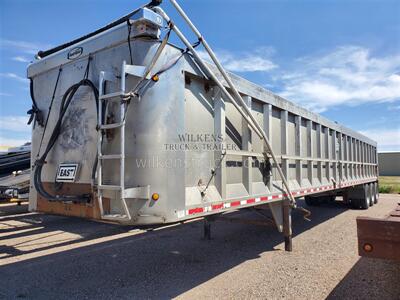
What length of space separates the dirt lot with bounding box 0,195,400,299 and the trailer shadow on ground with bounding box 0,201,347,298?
0.04 ft

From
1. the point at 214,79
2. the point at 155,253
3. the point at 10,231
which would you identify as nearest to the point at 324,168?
the point at 155,253

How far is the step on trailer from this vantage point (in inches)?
122

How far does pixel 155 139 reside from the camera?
312 centimetres

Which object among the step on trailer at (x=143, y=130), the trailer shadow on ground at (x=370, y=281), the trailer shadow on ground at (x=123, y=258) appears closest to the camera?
the step on trailer at (x=143, y=130)

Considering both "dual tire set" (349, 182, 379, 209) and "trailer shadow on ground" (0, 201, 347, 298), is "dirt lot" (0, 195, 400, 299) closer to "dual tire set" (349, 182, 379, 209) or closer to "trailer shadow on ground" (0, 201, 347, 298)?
"trailer shadow on ground" (0, 201, 347, 298)

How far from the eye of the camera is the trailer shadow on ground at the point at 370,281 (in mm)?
3863

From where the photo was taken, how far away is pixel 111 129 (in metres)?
3.24

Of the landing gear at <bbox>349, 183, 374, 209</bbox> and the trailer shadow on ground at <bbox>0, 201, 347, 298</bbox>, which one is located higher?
the landing gear at <bbox>349, 183, 374, 209</bbox>

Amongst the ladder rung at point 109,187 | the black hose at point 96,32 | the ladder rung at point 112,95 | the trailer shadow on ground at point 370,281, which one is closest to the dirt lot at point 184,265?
the trailer shadow on ground at point 370,281

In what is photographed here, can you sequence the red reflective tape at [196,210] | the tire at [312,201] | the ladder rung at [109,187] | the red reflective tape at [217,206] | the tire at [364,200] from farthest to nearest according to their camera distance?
the tire at [312,201] → the tire at [364,200] → the red reflective tape at [217,206] → the red reflective tape at [196,210] → the ladder rung at [109,187]

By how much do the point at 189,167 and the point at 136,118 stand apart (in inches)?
32.3

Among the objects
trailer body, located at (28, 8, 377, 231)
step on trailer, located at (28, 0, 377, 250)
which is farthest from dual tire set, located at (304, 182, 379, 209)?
step on trailer, located at (28, 0, 377, 250)

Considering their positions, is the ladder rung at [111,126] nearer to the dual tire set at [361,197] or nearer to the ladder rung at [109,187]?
the ladder rung at [109,187]

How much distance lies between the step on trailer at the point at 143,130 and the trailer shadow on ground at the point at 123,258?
1.13m
